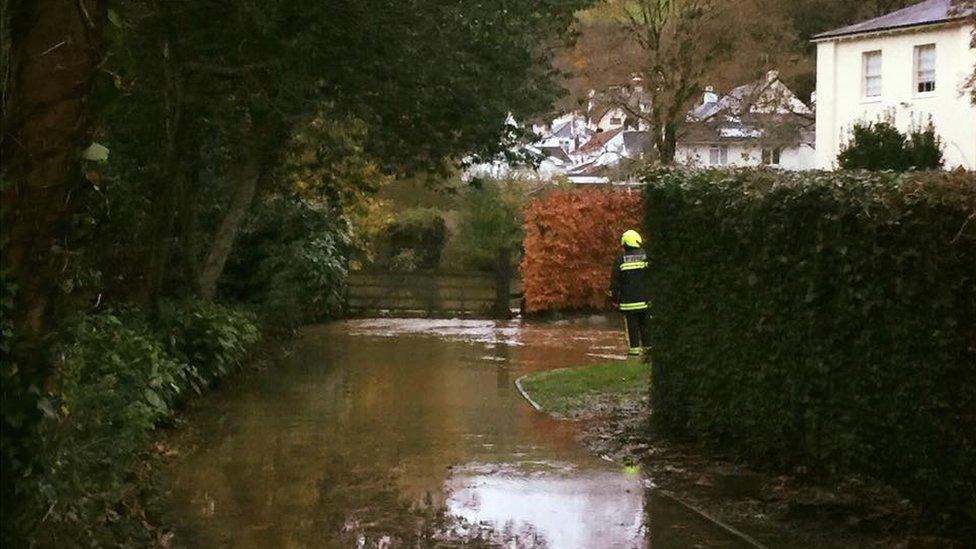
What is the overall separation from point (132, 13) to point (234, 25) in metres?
1.02

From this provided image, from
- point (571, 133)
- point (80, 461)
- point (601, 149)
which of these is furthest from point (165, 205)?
point (571, 133)

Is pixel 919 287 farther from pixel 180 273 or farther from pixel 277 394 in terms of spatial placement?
pixel 180 273

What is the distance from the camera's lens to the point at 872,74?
3750 cm

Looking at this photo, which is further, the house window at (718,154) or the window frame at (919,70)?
the house window at (718,154)

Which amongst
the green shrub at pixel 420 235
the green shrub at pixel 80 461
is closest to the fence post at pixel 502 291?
the green shrub at pixel 420 235

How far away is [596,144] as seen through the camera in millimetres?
72875

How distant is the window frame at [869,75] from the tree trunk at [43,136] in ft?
113

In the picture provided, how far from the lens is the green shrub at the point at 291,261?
23.5 meters

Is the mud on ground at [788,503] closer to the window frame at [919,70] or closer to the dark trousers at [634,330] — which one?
the dark trousers at [634,330]

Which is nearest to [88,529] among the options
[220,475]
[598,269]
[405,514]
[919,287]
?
[405,514]

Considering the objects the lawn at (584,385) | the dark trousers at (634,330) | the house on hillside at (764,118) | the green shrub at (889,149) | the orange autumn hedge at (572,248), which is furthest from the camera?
the house on hillside at (764,118)

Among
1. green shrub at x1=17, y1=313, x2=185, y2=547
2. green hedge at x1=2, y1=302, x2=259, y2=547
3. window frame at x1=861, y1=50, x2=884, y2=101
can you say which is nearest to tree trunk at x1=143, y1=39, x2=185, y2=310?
green hedge at x1=2, y1=302, x2=259, y2=547

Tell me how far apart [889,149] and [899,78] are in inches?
253

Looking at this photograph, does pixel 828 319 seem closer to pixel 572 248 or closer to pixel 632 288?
pixel 632 288
